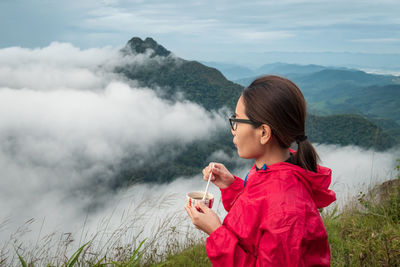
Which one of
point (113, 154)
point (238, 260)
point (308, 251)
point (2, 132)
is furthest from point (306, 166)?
point (2, 132)

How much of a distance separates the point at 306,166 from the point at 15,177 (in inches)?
7796

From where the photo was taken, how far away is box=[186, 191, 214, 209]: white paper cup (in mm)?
2047

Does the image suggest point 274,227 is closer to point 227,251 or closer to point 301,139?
point 227,251

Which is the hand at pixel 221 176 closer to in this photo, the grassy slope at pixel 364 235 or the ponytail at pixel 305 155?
the ponytail at pixel 305 155

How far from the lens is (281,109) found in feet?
6.12

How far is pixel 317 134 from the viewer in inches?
3888

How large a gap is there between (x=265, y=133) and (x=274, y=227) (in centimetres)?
57

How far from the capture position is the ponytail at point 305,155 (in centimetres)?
199

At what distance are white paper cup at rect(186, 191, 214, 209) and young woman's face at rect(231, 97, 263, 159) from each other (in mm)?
360

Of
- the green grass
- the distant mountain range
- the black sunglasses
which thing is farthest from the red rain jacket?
the distant mountain range

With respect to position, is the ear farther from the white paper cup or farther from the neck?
the white paper cup

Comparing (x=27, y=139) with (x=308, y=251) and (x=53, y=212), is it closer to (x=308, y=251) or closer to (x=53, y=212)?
(x=53, y=212)


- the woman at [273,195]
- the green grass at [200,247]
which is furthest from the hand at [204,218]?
the green grass at [200,247]

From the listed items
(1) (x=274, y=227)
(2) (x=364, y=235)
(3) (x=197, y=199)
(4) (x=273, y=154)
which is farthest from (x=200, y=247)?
(1) (x=274, y=227)
